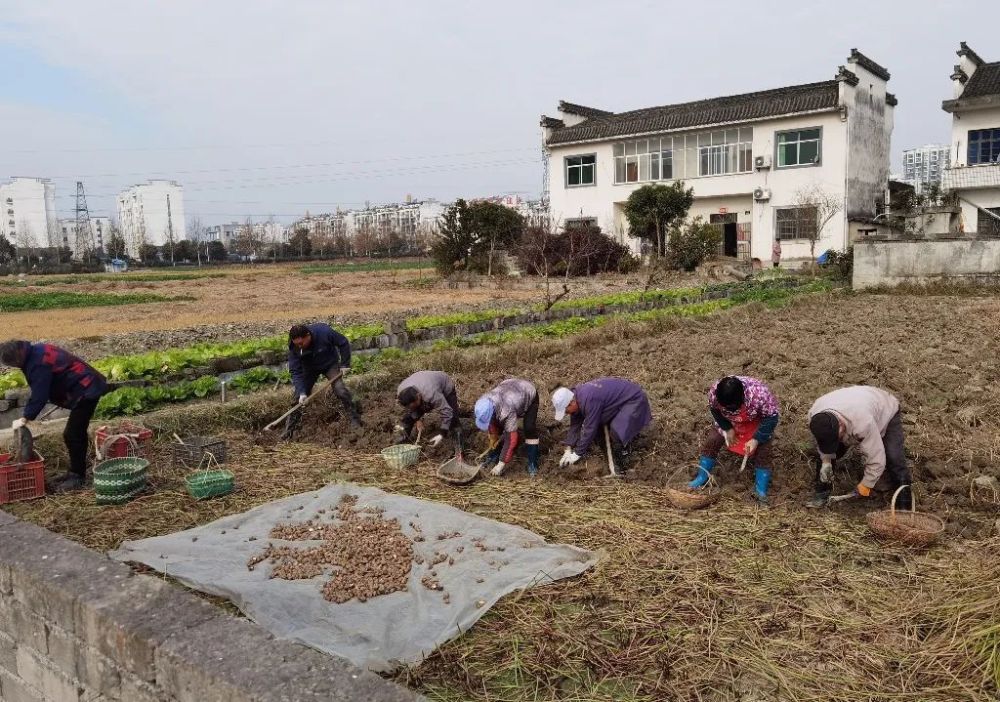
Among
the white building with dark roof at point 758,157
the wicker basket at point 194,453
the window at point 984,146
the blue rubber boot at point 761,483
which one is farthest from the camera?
the white building with dark roof at point 758,157

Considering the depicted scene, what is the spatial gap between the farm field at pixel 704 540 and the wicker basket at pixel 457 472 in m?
0.09

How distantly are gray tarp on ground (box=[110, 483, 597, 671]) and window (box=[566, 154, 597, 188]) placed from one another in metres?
28.4

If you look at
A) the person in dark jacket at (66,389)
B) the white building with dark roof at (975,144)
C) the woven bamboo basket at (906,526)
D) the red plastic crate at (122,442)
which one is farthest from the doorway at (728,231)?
the person in dark jacket at (66,389)

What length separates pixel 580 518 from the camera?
5.03 meters

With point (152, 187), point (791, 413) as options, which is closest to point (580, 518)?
point (791, 413)

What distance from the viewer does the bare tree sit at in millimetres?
25703

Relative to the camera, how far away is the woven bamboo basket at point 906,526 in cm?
423

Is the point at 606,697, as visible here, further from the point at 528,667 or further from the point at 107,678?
the point at 107,678

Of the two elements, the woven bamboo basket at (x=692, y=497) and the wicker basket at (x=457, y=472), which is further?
the wicker basket at (x=457, y=472)

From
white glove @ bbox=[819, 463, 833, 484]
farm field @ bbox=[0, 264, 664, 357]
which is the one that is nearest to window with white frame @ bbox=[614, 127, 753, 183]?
farm field @ bbox=[0, 264, 664, 357]

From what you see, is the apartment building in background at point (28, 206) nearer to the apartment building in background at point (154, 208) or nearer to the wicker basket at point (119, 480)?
the apartment building in background at point (154, 208)

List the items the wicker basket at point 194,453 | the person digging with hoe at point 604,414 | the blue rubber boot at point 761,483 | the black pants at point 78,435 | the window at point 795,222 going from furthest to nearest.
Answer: the window at point 795,222 → the wicker basket at point 194,453 → the black pants at point 78,435 → the person digging with hoe at point 604,414 → the blue rubber boot at point 761,483

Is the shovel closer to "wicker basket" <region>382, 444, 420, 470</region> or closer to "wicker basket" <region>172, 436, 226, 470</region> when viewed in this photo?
"wicker basket" <region>172, 436, 226, 470</region>

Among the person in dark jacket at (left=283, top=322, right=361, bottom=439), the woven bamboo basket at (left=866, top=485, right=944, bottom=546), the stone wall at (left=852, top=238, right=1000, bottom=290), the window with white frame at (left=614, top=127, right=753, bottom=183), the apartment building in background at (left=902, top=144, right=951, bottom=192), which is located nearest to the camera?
the woven bamboo basket at (left=866, top=485, right=944, bottom=546)
